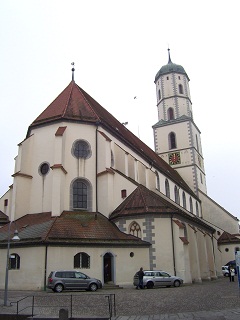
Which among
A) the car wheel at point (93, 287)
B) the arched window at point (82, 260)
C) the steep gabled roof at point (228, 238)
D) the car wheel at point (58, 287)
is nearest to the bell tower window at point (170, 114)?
the steep gabled roof at point (228, 238)

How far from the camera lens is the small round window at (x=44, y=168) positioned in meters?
27.4

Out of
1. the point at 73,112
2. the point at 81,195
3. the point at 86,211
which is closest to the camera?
the point at 86,211

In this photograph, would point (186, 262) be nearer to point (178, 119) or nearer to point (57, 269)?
point (57, 269)

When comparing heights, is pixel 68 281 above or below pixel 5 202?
below

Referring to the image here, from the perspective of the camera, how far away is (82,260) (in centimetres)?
2264

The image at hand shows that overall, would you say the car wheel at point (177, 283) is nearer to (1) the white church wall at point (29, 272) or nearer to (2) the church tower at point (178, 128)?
(1) the white church wall at point (29, 272)

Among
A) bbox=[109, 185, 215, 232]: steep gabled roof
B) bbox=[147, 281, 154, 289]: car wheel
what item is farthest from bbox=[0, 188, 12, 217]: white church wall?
bbox=[147, 281, 154, 289]: car wheel

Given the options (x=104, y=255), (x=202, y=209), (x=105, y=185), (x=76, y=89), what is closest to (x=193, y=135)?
(x=202, y=209)

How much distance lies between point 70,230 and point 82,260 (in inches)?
78.4

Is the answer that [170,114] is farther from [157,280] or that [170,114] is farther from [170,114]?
[157,280]

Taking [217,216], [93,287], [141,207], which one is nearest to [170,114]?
[217,216]

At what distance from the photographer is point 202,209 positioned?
1972 inches

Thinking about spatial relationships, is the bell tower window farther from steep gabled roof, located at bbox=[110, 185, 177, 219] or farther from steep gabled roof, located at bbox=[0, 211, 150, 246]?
steep gabled roof, located at bbox=[0, 211, 150, 246]

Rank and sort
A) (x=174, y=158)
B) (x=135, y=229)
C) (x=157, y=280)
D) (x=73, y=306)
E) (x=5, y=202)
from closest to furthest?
(x=73, y=306), (x=157, y=280), (x=135, y=229), (x=5, y=202), (x=174, y=158)
